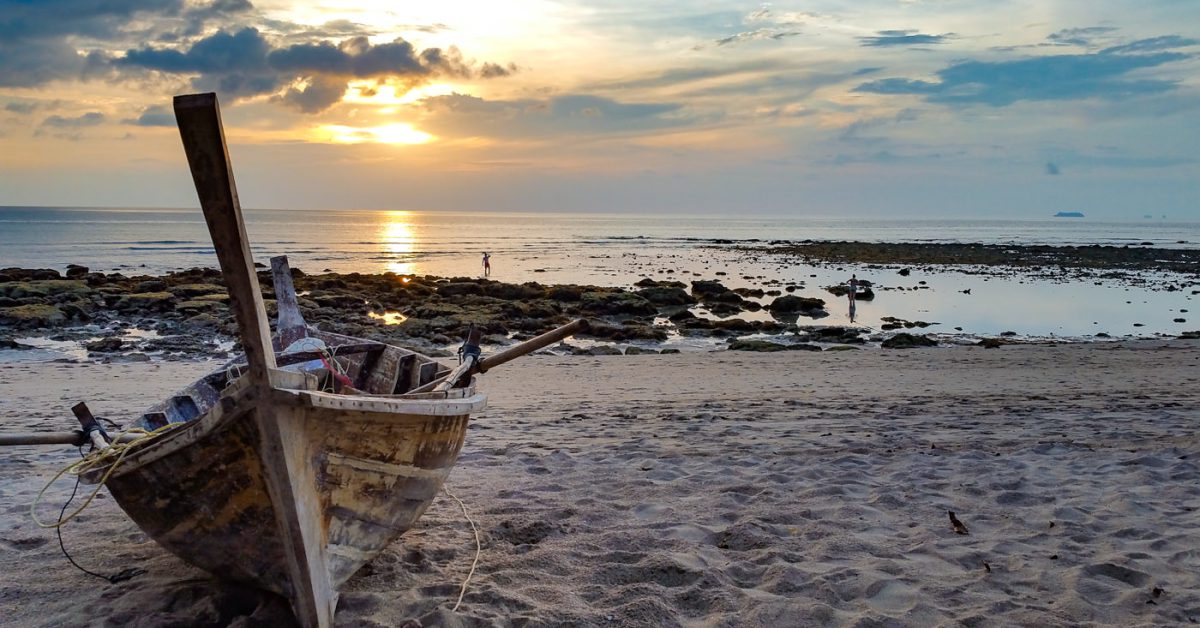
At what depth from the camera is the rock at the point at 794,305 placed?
2336 centimetres

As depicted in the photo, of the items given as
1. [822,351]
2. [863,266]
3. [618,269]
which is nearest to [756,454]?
[822,351]

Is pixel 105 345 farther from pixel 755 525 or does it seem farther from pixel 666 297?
pixel 666 297

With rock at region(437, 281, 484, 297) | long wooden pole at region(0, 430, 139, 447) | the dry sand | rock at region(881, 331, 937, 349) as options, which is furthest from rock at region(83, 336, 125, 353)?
rock at region(881, 331, 937, 349)

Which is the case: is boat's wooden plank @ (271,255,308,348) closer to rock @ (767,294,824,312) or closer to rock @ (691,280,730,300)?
rock @ (767,294,824,312)

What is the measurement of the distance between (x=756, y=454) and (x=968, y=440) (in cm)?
217

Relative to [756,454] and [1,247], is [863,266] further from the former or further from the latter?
[1,247]

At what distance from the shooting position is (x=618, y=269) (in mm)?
39312

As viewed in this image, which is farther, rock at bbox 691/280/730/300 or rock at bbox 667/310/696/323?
rock at bbox 691/280/730/300

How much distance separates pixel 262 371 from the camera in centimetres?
335

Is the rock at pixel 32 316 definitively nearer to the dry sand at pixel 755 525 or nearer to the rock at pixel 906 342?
the dry sand at pixel 755 525

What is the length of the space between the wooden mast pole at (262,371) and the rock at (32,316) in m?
17.3

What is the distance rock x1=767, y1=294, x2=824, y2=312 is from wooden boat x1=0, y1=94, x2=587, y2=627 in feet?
64.4

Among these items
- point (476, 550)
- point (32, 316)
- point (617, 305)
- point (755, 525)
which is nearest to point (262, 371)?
point (476, 550)

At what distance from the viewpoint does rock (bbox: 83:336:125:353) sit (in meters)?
14.9
